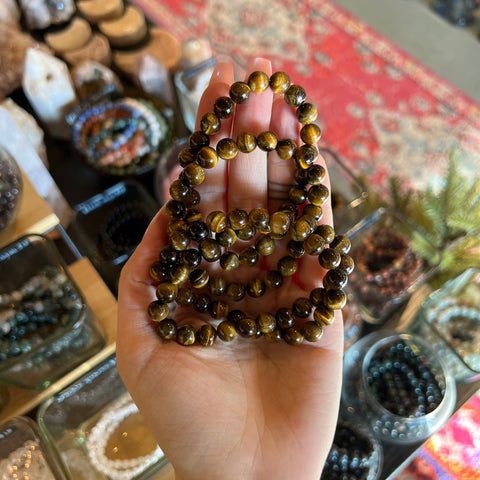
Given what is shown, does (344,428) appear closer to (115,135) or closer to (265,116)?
(265,116)

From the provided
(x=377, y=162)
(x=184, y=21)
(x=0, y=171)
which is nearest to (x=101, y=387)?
(x=0, y=171)

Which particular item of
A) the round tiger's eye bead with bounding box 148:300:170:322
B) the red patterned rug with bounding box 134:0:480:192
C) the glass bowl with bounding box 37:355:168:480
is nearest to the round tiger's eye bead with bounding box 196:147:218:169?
the round tiger's eye bead with bounding box 148:300:170:322

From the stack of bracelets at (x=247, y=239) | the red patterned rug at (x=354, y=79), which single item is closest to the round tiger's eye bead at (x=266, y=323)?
the stack of bracelets at (x=247, y=239)

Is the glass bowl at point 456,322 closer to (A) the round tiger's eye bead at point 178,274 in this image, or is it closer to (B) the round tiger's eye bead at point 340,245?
(B) the round tiger's eye bead at point 340,245

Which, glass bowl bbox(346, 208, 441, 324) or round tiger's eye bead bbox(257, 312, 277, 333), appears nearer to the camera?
round tiger's eye bead bbox(257, 312, 277, 333)

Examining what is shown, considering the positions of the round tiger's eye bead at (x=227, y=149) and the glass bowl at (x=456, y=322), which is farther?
the glass bowl at (x=456, y=322)

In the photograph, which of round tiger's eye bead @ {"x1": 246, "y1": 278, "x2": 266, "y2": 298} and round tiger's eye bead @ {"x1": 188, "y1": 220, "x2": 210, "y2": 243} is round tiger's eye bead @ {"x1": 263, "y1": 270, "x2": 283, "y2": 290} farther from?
round tiger's eye bead @ {"x1": 188, "y1": 220, "x2": 210, "y2": 243}
